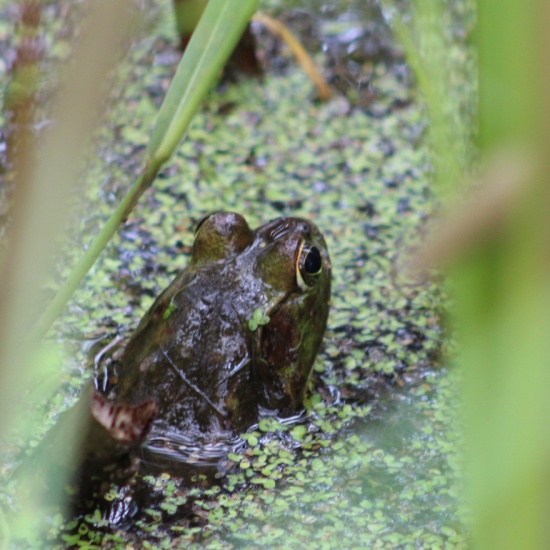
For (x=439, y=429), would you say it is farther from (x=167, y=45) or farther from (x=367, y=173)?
(x=167, y=45)

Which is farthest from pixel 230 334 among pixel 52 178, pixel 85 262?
pixel 52 178

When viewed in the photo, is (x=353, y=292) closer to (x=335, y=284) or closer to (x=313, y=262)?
(x=335, y=284)

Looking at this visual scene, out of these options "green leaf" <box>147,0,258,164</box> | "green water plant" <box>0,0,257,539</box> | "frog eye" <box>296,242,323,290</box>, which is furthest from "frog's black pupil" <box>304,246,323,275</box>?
"green water plant" <box>0,0,257,539</box>

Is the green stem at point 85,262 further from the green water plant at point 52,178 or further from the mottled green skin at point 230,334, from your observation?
the mottled green skin at point 230,334

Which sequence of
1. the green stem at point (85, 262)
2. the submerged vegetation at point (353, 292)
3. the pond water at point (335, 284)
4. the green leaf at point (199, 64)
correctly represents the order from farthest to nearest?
the pond water at point (335, 284)
the green stem at point (85, 262)
the green leaf at point (199, 64)
the submerged vegetation at point (353, 292)

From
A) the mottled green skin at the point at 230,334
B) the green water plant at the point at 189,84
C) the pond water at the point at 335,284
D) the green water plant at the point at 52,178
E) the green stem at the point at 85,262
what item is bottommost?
the pond water at the point at 335,284

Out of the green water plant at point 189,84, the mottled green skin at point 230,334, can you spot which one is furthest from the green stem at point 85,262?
the mottled green skin at point 230,334
